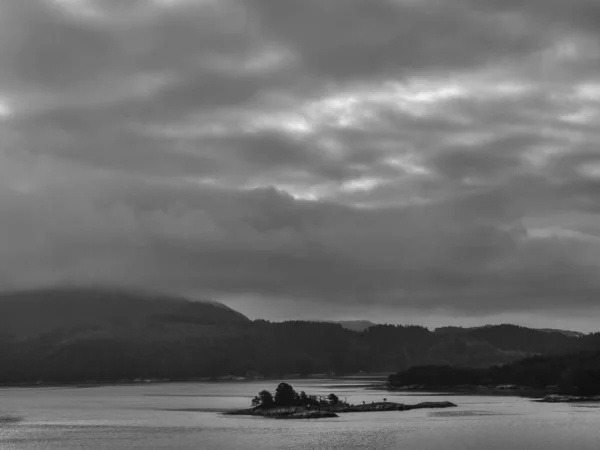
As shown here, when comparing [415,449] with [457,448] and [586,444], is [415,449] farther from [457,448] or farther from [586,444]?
[586,444]

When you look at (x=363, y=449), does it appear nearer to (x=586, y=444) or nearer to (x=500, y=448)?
(x=500, y=448)

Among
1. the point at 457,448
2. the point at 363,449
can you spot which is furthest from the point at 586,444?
the point at 363,449

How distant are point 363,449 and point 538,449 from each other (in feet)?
123

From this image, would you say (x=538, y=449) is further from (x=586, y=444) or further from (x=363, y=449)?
(x=363, y=449)

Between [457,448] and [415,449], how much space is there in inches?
360

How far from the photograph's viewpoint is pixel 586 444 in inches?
7766

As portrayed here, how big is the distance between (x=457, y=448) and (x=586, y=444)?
2837 cm

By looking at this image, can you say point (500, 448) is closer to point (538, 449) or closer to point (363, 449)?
A: point (538, 449)

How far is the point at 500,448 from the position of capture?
7697 inches

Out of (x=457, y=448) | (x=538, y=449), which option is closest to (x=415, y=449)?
(x=457, y=448)

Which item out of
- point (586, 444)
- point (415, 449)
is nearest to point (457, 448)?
point (415, 449)

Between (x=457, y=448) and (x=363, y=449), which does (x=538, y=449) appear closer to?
(x=457, y=448)

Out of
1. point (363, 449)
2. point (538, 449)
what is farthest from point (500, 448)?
point (363, 449)

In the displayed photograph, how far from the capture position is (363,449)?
650 ft
